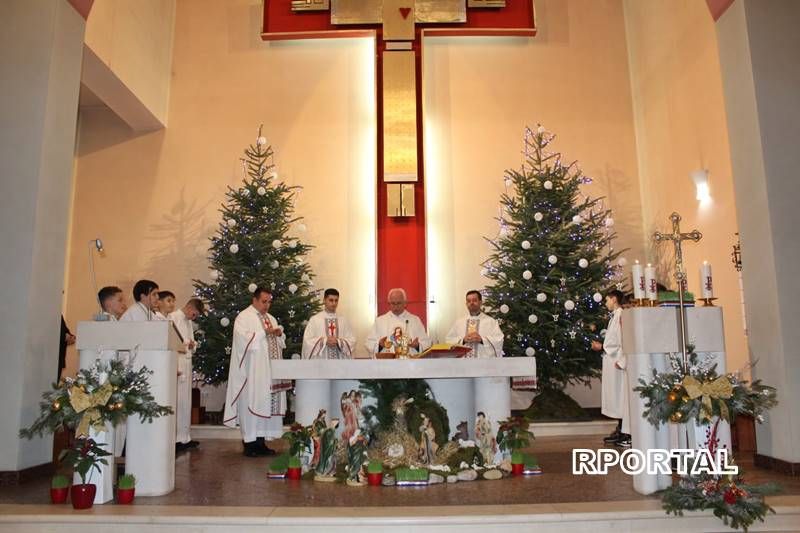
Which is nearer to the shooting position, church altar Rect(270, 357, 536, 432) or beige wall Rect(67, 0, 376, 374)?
church altar Rect(270, 357, 536, 432)

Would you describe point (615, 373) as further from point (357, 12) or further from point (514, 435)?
point (357, 12)

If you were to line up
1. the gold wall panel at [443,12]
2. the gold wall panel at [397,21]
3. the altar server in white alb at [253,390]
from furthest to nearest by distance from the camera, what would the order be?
the gold wall panel at [443,12] < the gold wall panel at [397,21] < the altar server in white alb at [253,390]

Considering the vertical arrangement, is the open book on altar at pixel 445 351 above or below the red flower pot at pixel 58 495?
above

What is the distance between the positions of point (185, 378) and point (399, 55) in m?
5.68

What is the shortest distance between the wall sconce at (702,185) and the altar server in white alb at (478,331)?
314 cm

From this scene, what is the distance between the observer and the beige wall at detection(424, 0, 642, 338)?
10.5 m

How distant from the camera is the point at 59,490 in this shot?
471cm

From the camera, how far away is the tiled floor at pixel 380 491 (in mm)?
4684

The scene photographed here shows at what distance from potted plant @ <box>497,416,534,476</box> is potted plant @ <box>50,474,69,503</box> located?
3290 mm

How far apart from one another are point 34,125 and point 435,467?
180 inches

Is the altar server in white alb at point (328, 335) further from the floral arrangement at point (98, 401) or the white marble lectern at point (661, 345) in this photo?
the white marble lectern at point (661, 345)

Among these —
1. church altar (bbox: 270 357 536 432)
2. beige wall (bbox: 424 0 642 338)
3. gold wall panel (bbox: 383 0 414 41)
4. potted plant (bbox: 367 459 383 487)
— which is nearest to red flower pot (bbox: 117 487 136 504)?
church altar (bbox: 270 357 536 432)

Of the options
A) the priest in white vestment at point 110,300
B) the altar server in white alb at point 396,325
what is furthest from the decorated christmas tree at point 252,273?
the priest in white vestment at point 110,300

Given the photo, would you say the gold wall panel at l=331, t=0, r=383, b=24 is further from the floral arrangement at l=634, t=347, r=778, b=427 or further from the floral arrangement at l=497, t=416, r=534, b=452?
the floral arrangement at l=634, t=347, r=778, b=427
